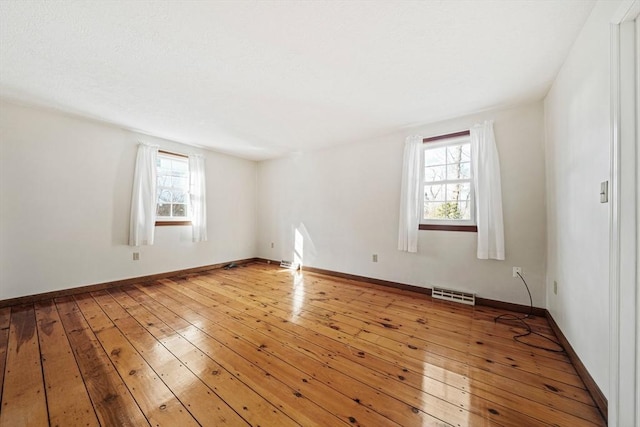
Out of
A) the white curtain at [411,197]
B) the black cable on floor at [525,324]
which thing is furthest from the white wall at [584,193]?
the white curtain at [411,197]

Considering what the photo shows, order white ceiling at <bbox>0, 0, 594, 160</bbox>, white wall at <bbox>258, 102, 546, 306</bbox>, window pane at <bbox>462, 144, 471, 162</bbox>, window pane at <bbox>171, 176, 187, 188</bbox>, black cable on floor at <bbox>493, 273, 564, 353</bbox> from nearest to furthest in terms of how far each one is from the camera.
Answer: white ceiling at <bbox>0, 0, 594, 160</bbox> < black cable on floor at <bbox>493, 273, 564, 353</bbox> < white wall at <bbox>258, 102, 546, 306</bbox> < window pane at <bbox>462, 144, 471, 162</bbox> < window pane at <bbox>171, 176, 187, 188</bbox>

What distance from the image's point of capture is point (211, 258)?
4562mm

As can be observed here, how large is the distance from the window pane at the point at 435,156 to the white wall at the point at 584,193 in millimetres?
1076

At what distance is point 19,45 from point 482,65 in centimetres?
358

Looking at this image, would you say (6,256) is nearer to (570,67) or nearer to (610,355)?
(610,355)

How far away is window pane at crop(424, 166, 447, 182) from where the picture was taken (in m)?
3.14

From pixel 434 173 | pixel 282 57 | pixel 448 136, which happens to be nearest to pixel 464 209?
pixel 434 173

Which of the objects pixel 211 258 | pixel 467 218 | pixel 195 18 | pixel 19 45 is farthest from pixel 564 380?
pixel 211 258

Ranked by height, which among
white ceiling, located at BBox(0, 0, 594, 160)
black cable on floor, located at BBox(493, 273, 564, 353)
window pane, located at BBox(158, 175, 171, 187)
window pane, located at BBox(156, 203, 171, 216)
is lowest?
black cable on floor, located at BBox(493, 273, 564, 353)

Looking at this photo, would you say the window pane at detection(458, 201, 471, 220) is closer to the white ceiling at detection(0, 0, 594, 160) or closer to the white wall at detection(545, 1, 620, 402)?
the white wall at detection(545, 1, 620, 402)

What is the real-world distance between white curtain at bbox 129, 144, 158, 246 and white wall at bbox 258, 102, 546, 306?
6.94ft

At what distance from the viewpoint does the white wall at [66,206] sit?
2674 millimetres

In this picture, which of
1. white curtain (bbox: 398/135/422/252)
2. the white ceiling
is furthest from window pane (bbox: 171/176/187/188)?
white curtain (bbox: 398/135/422/252)

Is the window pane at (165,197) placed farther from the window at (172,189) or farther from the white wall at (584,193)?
the white wall at (584,193)
